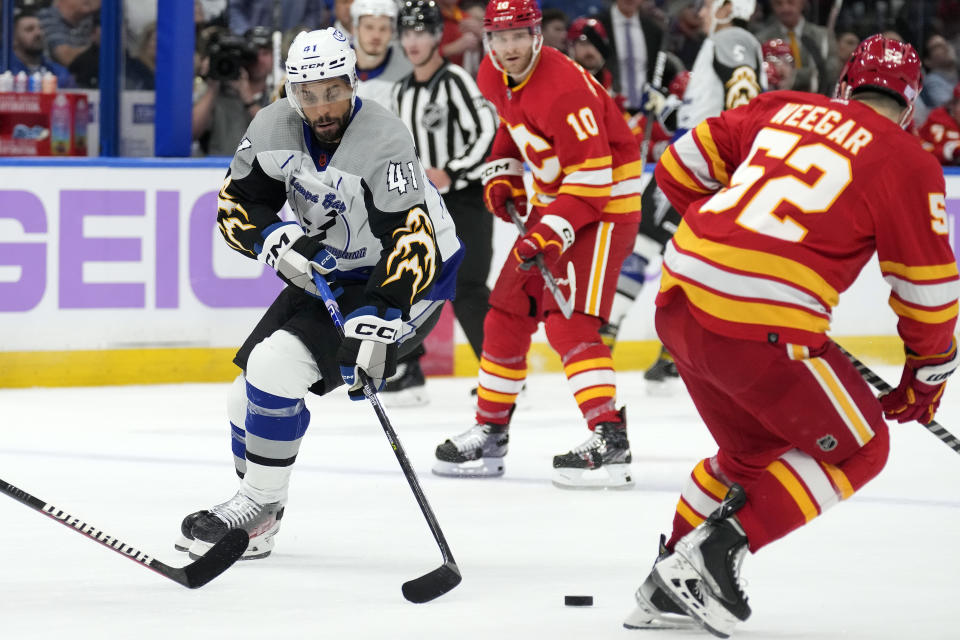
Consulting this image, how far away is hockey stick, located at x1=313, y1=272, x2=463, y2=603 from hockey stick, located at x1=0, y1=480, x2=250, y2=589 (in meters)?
0.35

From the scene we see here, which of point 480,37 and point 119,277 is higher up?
point 480,37

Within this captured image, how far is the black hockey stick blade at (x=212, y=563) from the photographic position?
9.62ft

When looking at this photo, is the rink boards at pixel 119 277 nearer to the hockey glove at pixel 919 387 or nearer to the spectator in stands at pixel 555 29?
the spectator in stands at pixel 555 29

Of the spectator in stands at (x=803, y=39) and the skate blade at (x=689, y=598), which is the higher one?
the spectator in stands at (x=803, y=39)

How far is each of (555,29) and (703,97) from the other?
5.04 ft

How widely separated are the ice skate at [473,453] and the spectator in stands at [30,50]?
3238mm

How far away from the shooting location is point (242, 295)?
244 inches

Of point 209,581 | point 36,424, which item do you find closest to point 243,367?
point 209,581

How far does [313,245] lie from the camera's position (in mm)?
3209

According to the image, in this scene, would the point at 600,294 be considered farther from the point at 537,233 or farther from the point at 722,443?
the point at 722,443

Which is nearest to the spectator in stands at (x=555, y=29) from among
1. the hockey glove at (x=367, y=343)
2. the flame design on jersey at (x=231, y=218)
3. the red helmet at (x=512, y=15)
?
the red helmet at (x=512, y=15)

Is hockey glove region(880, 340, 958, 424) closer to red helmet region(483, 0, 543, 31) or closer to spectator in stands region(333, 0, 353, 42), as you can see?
A: red helmet region(483, 0, 543, 31)

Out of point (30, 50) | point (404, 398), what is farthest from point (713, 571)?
point (30, 50)

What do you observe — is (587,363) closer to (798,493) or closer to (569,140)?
(569,140)
